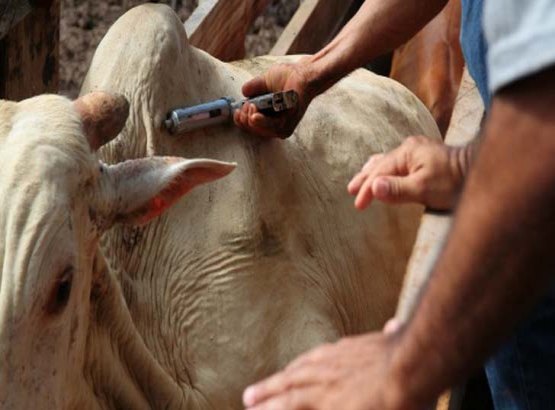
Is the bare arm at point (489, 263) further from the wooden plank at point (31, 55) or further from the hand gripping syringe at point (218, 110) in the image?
the wooden plank at point (31, 55)

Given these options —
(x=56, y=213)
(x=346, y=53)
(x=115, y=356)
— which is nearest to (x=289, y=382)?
(x=56, y=213)

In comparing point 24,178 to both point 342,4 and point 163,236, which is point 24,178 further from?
point 342,4

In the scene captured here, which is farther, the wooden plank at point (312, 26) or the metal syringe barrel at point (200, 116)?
→ the wooden plank at point (312, 26)

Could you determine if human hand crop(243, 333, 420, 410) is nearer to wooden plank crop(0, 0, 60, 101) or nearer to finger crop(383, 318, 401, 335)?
finger crop(383, 318, 401, 335)

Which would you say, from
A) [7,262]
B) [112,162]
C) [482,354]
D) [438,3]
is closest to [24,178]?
[7,262]

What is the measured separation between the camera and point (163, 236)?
12.7 ft

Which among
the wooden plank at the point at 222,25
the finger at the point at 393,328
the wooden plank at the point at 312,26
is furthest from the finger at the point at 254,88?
the finger at the point at 393,328

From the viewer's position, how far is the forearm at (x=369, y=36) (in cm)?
397

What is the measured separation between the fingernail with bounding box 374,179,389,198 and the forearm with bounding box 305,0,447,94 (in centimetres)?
152

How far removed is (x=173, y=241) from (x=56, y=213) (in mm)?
725

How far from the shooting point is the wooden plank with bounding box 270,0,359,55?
5.76 meters

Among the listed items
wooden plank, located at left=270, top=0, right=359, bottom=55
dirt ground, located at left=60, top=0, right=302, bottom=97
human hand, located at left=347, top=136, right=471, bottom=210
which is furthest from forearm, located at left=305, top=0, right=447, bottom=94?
dirt ground, located at left=60, top=0, right=302, bottom=97

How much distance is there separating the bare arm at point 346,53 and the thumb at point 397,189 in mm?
1456

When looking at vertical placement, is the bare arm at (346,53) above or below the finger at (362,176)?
below
